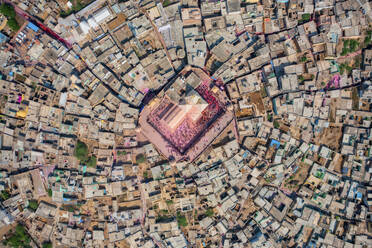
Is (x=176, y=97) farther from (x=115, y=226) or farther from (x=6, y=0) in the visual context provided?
(x=6, y=0)

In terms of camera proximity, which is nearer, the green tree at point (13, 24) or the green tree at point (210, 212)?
the green tree at point (13, 24)

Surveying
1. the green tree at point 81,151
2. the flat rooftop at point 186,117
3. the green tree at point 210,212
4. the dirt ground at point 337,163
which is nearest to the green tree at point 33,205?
the green tree at point 81,151

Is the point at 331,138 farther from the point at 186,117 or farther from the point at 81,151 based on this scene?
the point at 81,151

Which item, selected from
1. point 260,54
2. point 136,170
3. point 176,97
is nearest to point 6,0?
point 176,97

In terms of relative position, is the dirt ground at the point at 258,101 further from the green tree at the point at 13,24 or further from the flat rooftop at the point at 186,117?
the green tree at the point at 13,24

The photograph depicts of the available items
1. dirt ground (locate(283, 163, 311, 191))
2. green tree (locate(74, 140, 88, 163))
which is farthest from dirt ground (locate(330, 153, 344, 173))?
green tree (locate(74, 140, 88, 163))

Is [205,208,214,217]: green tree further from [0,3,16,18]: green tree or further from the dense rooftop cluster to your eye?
Result: [0,3,16,18]: green tree

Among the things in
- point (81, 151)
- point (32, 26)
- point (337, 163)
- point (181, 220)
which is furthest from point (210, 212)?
point (32, 26)

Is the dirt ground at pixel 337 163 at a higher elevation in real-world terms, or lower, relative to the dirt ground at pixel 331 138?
lower
